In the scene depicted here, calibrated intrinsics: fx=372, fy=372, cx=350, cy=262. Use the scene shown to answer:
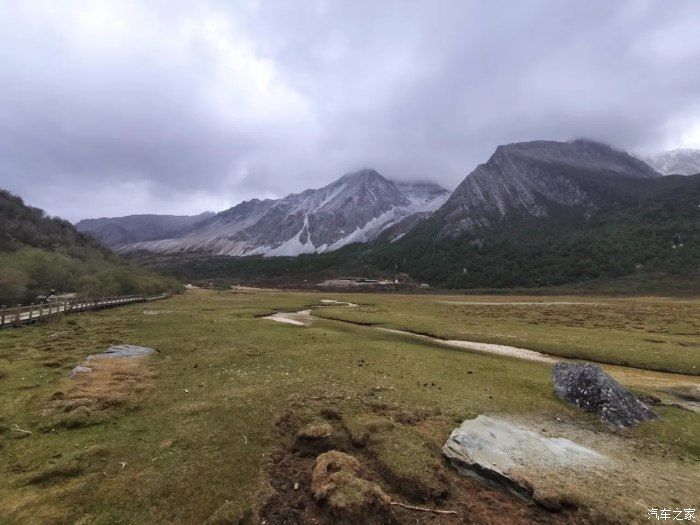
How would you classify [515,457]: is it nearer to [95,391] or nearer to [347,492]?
[347,492]

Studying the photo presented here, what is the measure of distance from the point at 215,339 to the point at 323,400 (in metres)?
22.2

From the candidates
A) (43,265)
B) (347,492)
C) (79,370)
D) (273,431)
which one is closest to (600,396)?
(347,492)

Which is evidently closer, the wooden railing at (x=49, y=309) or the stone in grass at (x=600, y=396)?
the stone in grass at (x=600, y=396)

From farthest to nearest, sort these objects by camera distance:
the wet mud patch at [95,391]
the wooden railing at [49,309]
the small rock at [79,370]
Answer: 1. the wooden railing at [49,309]
2. the small rock at [79,370]
3. the wet mud patch at [95,391]

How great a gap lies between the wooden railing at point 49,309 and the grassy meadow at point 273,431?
14.6 metres

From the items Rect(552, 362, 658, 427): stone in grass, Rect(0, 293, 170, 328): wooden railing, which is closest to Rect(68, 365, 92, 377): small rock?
Rect(0, 293, 170, 328): wooden railing

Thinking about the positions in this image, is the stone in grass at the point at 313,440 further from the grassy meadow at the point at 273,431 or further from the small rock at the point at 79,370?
the small rock at the point at 79,370

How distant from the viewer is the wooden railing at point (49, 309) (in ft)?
146

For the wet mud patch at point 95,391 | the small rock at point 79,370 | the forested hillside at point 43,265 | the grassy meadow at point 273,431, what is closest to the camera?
the grassy meadow at point 273,431

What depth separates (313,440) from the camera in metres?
15.3

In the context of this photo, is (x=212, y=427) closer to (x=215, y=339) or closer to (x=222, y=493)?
(x=222, y=493)

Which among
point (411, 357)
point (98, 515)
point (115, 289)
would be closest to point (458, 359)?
point (411, 357)

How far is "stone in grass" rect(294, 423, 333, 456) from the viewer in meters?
15.0

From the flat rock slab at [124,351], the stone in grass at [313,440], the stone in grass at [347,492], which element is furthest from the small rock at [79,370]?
the stone in grass at [347,492]
